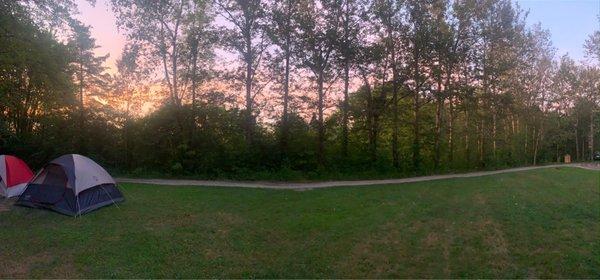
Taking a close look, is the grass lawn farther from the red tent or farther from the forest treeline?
the forest treeline

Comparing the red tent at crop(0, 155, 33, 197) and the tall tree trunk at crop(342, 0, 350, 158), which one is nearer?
the red tent at crop(0, 155, 33, 197)

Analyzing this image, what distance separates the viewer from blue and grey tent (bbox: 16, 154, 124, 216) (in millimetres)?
10836

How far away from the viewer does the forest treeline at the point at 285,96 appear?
1939 cm

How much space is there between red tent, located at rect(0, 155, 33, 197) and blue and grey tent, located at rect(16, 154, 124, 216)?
1.95 m

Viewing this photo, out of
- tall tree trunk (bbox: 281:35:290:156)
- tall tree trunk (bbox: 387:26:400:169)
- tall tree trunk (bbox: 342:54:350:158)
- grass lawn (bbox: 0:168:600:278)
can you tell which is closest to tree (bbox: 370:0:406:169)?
tall tree trunk (bbox: 387:26:400:169)

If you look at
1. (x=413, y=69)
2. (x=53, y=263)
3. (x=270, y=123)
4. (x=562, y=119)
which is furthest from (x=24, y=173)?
(x=562, y=119)

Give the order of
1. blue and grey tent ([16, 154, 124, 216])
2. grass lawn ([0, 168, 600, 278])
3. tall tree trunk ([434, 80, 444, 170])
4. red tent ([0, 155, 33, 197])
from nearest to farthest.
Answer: grass lawn ([0, 168, 600, 278]) → blue and grey tent ([16, 154, 124, 216]) → red tent ([0, 155, 33, 197]) → tall tree trunk ([434, 80, 444, 170])

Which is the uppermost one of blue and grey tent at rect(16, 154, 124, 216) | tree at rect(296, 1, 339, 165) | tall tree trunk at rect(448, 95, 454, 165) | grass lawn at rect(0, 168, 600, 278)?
tree at rect(296, 1, 339, 165)

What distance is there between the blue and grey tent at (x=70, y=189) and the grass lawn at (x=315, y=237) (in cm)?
35

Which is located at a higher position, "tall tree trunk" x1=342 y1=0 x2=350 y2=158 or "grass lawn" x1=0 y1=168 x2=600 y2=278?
"tall tree trunk" x1=342 y1=0 x2=350 y2=158

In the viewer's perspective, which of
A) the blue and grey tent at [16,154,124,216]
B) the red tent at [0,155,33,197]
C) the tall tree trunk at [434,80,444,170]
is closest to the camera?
the blue and grey tent at [16,154,124,216]

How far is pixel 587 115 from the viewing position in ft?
137

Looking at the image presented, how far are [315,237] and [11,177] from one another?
445 inches

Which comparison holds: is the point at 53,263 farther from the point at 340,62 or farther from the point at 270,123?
the point at 340,62
